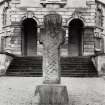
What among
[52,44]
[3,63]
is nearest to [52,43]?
[52,44]

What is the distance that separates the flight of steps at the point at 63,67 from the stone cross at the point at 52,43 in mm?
6719

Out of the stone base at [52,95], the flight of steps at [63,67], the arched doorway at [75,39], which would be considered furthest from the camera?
the arched doorway at [75,39]

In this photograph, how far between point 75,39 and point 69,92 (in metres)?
15.9

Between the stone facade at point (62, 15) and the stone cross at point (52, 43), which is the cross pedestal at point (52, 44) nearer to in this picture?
the stone cross at point (52, 43)

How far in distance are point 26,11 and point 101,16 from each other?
31.2 ft

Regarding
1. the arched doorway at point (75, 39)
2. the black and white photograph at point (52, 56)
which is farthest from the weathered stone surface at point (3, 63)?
the arched doorway at point (75, 39)

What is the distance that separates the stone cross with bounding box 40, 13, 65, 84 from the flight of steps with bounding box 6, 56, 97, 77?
672cm

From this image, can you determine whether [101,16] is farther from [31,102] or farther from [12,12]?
[31,102]

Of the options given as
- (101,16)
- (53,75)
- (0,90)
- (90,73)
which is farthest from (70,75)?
(101,16)

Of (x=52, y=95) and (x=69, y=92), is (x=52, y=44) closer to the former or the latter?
(x=52, y=95)

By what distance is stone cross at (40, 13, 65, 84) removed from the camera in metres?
11.2

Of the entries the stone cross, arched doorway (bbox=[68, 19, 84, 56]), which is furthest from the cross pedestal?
arched doorway (bbox=[68, 19, 84, 56])

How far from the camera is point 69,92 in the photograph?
12.8 metres

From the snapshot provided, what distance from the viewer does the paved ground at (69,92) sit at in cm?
1157
